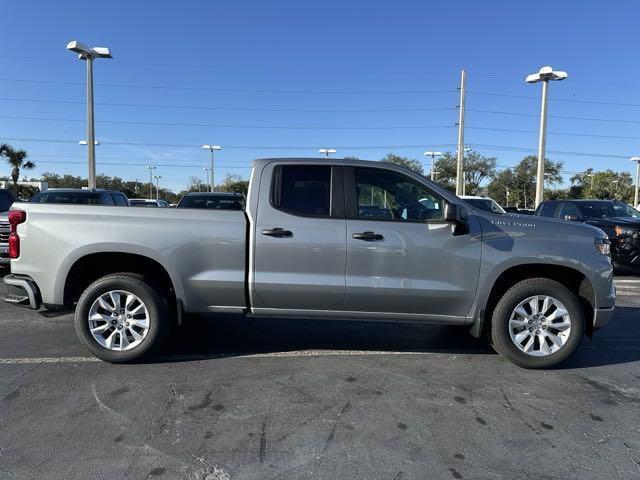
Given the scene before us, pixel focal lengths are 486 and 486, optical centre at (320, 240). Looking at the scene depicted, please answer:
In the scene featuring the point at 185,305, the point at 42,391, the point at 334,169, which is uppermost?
the point at 334,169

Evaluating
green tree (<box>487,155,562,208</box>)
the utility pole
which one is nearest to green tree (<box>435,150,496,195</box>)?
green tree (<box>487,155,562,208</box>)

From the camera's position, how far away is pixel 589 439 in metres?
3.35

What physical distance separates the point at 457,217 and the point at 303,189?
4.77ft

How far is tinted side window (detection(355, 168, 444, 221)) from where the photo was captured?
458cm

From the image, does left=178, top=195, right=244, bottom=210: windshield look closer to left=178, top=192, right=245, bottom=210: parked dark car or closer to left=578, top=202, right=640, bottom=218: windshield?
left=178, top=192, right=245, bottom=210: parked dark car

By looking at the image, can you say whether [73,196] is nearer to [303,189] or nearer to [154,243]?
[154,243]

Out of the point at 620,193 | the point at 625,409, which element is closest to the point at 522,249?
the point at 625,409

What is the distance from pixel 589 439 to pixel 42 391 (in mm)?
4205

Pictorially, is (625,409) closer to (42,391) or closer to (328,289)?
(328,289)

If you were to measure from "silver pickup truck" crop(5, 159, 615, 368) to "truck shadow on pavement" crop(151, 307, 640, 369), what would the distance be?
58 cm

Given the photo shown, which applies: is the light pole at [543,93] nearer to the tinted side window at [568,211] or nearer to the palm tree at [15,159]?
the tinted side window at [568,211]

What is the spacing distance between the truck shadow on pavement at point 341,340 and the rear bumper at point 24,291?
4.14 feet

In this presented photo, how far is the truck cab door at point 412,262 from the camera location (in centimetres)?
448

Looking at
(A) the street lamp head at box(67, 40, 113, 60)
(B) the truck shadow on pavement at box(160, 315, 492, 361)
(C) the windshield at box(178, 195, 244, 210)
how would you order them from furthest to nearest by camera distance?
(A) the street lamp head at box(67, 40, 113, 60) < (C) the windshield at box(178, 195, 244, 210) < (B) the truck shadow on pavement at box(160, 315, 492, 361)
